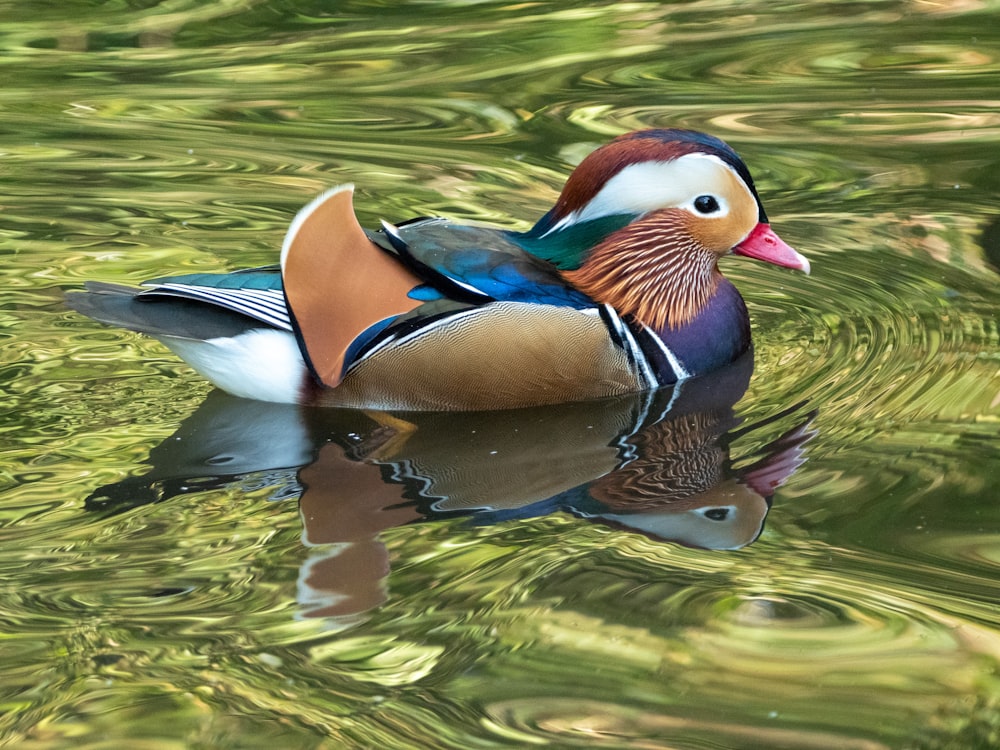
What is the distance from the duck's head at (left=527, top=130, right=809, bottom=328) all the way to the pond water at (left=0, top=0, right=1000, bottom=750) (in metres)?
0.39

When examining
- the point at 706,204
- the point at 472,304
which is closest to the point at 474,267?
the point at 472,304

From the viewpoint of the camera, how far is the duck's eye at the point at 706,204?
210 inches

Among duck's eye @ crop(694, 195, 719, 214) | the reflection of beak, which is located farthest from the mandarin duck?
the reflection of beak

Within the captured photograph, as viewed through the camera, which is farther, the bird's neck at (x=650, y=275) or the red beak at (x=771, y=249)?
the red beak at (x=771, y=249)

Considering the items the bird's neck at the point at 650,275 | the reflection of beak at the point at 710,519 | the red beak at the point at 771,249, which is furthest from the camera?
the red beak at the point at 771,249

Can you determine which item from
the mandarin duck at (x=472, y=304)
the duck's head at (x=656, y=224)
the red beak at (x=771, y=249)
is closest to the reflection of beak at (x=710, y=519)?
the mandarin duck at (x=472, y=304)

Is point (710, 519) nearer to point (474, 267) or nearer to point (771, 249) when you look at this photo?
point (474, 267)

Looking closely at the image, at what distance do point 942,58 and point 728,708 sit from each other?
6.35m

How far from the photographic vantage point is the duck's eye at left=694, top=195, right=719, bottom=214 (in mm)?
5328

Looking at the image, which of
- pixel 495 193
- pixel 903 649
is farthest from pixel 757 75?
pixel 903 649

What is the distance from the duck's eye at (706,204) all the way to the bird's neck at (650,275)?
0.12 meters

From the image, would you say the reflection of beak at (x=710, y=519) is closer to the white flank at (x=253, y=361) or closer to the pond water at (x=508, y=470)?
the pond water at (x=508, y=470)

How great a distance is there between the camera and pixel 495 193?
7004mm

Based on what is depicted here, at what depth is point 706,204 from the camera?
5.36m
